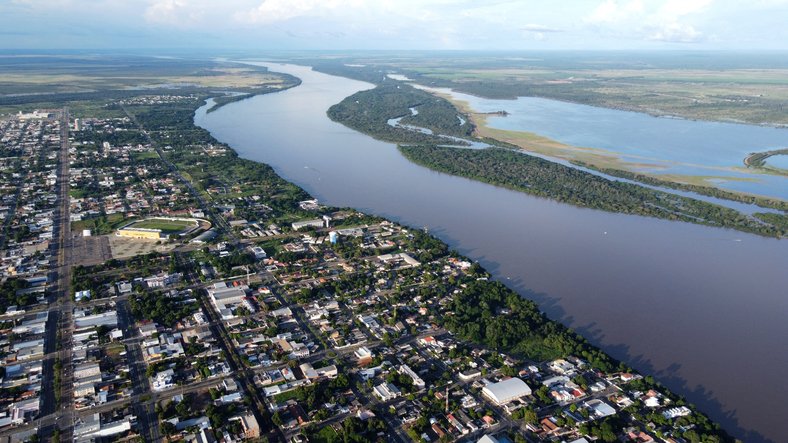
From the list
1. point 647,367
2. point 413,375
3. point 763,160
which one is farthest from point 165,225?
point 763,160

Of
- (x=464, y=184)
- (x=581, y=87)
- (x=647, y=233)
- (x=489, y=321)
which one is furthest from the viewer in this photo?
(x=581, y=87)

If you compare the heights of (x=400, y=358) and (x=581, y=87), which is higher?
(x=581, y=87)

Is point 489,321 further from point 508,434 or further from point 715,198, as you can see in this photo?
point 715,198

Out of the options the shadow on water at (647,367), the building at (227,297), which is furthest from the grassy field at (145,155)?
the shadow on water at (647,367)

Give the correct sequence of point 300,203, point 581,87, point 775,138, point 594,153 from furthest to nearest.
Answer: point 581,87, point 775,138, point 594,153, point 300,203

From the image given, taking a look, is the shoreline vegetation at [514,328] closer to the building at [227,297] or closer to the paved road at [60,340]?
the building at [227,297]

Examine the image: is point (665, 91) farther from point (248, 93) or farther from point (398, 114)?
point (248, 93)

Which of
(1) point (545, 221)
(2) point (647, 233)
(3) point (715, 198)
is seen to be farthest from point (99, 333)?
(3) point (715, 198)

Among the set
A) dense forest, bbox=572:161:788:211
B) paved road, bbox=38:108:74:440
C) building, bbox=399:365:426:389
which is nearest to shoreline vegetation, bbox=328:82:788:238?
dense forest, bbox=572:161:788:211
